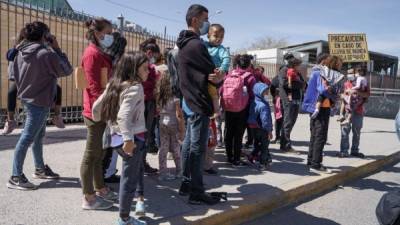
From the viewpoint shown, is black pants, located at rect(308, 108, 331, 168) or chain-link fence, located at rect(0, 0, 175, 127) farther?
chain-link fence, located at rect(0, 0, 175, 127)

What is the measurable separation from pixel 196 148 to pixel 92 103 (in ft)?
3.83

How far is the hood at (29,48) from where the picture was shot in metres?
4.41

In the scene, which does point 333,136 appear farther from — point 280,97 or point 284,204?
point 284,204

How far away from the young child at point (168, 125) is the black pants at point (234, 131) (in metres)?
1.09

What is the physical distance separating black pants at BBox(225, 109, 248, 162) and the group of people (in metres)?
0.02

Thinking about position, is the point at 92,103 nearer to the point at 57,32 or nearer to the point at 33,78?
Answer: the point at 33,78

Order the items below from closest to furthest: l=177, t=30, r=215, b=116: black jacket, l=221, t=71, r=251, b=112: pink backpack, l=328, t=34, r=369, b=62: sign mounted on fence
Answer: l=177, t=30, r=215, b=116: black jacket, l=221, t=71, r=251, b=112: pink backpack, l=328, t=34, r=369, b=62: sign mounted on fence

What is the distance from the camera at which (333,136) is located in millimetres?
10680

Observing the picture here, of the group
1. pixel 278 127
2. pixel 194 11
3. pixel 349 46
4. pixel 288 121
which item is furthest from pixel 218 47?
pixel 349 46

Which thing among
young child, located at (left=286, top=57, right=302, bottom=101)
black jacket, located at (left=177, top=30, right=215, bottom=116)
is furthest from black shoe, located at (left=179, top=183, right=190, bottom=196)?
young child, located at (left=286, top=57, right=302, bottom=101)

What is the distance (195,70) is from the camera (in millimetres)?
4223

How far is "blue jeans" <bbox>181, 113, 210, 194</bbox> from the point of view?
14.1ft

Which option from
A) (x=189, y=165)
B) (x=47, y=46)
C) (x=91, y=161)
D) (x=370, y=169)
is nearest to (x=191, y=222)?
(x=189, y=165)

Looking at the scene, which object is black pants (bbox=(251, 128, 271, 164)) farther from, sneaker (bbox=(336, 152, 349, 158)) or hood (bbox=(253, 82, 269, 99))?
sneaker (bbox=(336, 152, 349, 158))
